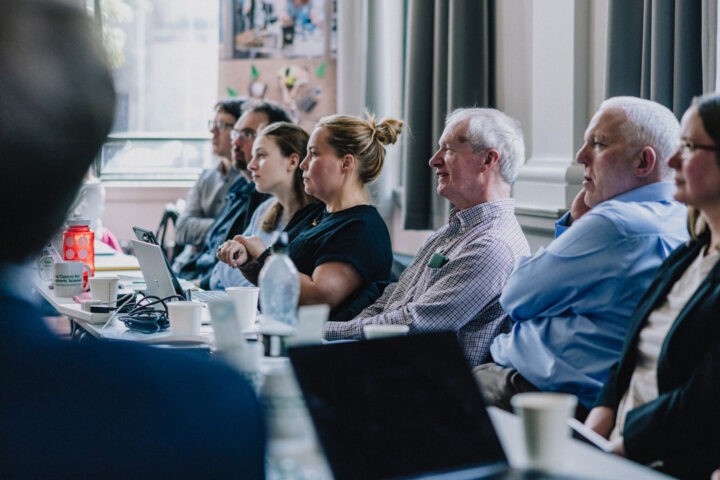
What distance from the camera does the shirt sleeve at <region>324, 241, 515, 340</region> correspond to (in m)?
2.23

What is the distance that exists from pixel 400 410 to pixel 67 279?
2.08 metres

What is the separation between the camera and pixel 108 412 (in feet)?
2.02

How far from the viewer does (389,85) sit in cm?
496

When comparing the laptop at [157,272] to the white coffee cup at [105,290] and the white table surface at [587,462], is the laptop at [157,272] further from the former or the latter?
the white table surface at [587,462]

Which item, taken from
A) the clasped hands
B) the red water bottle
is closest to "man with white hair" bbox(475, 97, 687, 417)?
the clasped hands

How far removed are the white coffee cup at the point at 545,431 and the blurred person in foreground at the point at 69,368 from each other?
0.47 m

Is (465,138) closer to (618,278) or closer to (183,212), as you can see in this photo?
(618,278)

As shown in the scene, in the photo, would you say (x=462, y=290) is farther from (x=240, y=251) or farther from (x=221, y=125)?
(x=221, y=125)

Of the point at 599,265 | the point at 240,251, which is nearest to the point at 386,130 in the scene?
the point at 240,251

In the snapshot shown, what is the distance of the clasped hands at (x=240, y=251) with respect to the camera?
2.77 m

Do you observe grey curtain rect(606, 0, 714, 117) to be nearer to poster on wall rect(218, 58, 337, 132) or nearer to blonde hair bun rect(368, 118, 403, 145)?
blonde hair bun rect(368, 118, 403, 145)

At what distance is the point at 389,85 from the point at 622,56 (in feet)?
8.31

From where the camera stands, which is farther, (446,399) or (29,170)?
(446,399)

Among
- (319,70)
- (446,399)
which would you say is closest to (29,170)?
(446,399)
